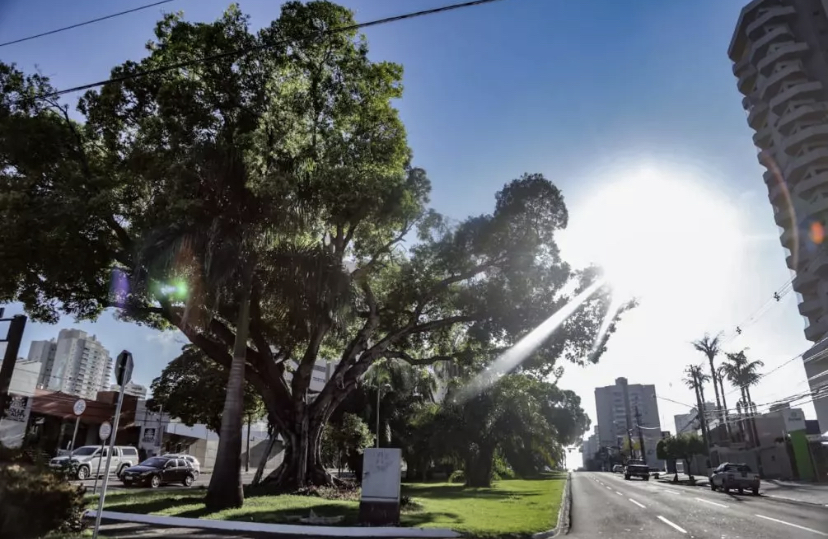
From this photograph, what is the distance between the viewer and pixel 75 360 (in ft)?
229

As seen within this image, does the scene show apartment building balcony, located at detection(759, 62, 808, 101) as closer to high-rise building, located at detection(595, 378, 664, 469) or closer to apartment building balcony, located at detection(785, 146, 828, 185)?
apartment building balcony, located at detection(785, 146, 828, 185)

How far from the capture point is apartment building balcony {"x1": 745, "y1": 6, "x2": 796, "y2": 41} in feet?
222

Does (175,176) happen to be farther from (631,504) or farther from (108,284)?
(631,504)

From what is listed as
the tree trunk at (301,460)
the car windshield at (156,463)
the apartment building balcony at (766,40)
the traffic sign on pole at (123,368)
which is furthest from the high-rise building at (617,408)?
the traffic sign on pole at (123,368)

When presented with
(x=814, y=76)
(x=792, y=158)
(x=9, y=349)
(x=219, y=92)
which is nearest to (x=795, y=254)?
(x=792, y=158)

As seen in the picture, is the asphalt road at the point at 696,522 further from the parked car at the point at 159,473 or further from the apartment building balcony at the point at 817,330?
the apartment building balcony at the point at 817,330

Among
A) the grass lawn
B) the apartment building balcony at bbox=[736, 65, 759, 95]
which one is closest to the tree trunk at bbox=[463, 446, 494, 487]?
the grass lawn

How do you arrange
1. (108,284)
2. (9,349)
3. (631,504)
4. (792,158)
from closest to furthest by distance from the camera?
1. (9,349)
2. (108,284)
3. (631,504)
4. (792,158)

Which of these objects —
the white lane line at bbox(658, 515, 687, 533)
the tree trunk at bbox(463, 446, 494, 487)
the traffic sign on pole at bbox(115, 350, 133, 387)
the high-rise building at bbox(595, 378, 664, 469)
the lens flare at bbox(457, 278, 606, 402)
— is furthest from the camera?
the high-rise building at bbox(595, 378, 664, 469)

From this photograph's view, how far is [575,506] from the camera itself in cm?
2061

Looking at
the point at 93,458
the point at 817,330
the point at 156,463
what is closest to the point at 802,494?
the point at 156,463

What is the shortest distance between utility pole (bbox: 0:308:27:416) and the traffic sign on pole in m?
7.97

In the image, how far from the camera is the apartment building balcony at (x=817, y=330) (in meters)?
59.3

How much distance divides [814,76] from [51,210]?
270 ft
